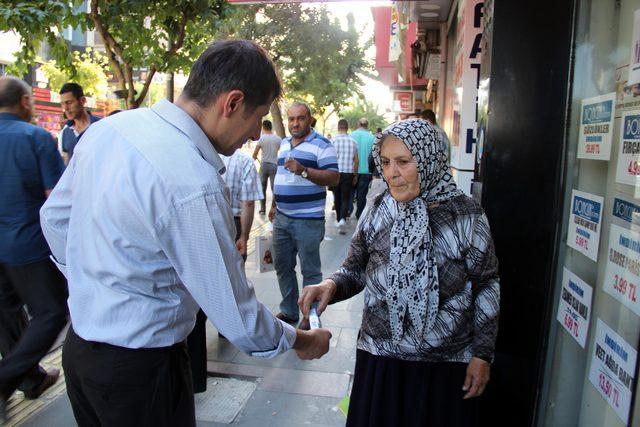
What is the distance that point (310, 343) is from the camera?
1.88 metres

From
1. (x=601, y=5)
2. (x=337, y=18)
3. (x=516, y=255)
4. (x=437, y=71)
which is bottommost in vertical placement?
(x=516, y=255)

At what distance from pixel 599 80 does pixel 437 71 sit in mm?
6673

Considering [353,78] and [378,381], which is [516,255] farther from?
[353,78]

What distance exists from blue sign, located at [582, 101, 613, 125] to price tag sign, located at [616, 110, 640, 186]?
0.14 m

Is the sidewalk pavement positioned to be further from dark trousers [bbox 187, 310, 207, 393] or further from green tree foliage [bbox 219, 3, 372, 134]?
green tree foliage [bbox 219, 3, 372, 134]

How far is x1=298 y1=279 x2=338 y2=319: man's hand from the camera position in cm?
222

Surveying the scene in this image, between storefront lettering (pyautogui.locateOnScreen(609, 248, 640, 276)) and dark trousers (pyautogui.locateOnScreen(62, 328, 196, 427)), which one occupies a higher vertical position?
storefront lettering (pyautogui.locateOnScreen(609, 248, 640, 276))

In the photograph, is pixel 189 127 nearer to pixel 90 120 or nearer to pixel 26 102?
pixel 26 102

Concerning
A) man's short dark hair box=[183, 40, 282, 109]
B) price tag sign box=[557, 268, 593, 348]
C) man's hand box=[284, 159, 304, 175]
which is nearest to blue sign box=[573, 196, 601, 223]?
price tag sign box=[557, 268, 593, 348]

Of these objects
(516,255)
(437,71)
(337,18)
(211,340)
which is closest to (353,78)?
(337,18)

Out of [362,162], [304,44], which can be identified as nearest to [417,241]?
[362,162]

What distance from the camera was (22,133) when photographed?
342 centimetres

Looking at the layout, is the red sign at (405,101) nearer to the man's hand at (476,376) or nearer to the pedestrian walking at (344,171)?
the pedestrian walking at (344,171)

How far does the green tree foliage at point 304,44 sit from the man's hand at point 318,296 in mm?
13280
